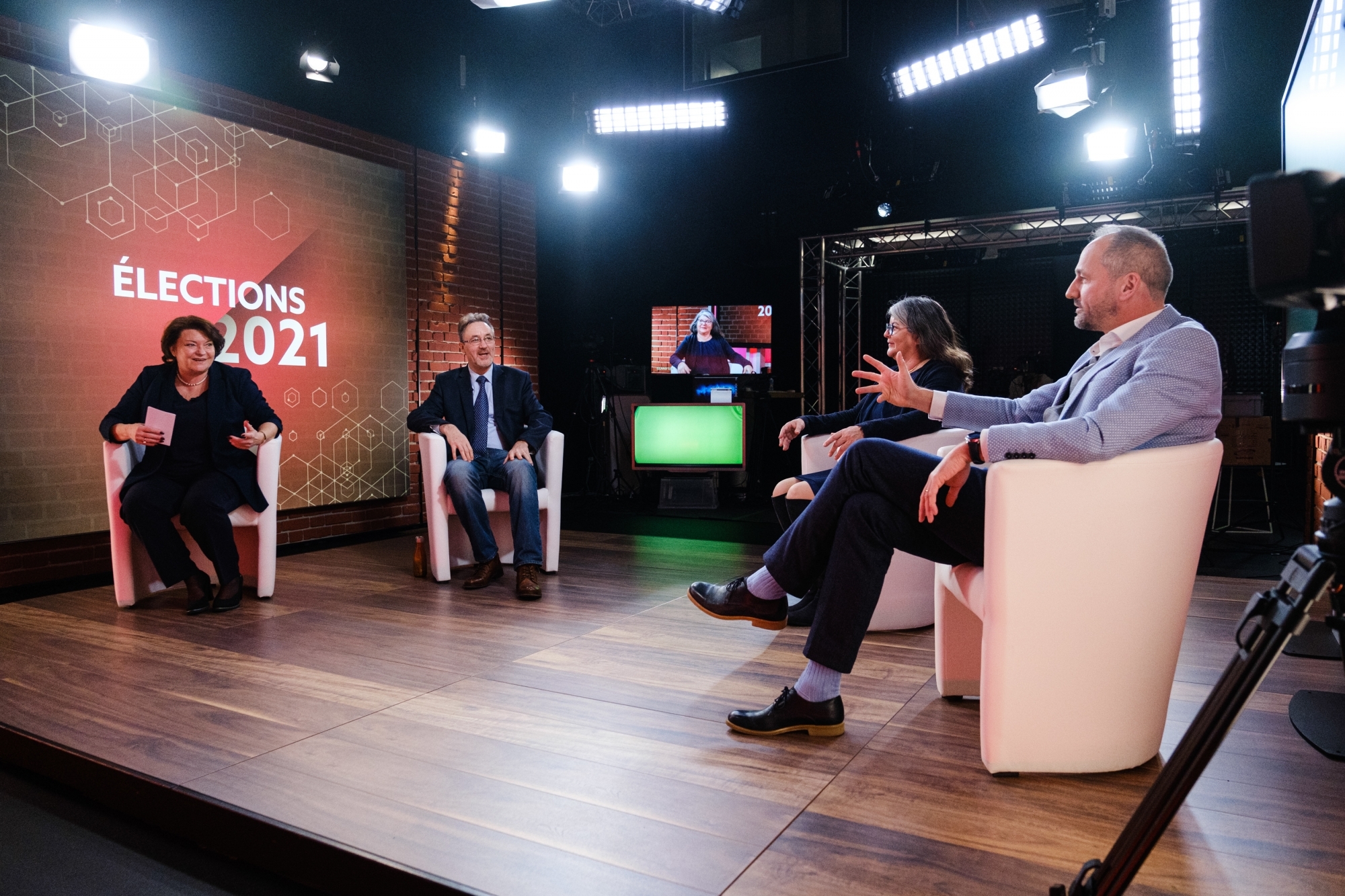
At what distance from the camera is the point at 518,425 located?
13.7ft

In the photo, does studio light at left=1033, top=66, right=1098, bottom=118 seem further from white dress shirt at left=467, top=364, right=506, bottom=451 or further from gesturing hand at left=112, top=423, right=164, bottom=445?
gesturing hand at left=112, top=423, right=164, bottom=445

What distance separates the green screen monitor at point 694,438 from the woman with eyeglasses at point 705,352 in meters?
0.95

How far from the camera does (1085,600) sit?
1.68 m

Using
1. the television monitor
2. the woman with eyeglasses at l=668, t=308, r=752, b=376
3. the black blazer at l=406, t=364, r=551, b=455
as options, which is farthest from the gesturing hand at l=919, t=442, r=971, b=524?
the television monitor

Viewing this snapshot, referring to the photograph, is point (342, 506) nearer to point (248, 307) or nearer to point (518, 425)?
point (248, 307)

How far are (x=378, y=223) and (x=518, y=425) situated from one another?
7.03 ft

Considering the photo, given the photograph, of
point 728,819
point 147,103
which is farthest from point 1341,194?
point 147,103

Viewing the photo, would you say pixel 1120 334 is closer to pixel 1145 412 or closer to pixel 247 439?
pixel 1145 412

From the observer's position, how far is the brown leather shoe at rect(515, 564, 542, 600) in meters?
3.51

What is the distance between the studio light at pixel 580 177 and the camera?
6.71m

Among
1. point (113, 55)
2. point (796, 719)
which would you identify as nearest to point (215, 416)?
point (113, 55)

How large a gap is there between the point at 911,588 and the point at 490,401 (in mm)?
2231

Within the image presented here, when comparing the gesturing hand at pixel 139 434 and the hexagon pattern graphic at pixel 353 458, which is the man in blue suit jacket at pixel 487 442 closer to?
the gesturing hand at pixel 139 434

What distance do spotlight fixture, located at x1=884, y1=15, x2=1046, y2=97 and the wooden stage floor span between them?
15.0 feet
